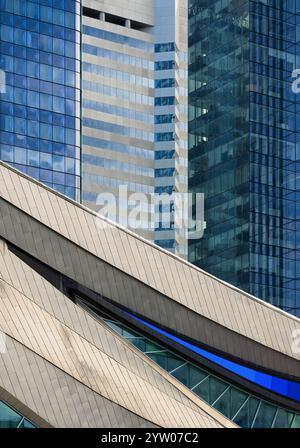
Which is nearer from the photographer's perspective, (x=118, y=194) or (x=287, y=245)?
(x=287, y=245)

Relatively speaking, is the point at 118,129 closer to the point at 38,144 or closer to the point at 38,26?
the point at 38,144

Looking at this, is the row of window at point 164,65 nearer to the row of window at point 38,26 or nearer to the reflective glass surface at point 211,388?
the row of window at point 38,26

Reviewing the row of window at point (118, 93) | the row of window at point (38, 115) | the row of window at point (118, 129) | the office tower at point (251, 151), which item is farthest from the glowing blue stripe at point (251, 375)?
the row of window at point (118, 93)

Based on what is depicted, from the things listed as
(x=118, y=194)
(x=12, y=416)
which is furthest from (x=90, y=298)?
(x=118, y=194)

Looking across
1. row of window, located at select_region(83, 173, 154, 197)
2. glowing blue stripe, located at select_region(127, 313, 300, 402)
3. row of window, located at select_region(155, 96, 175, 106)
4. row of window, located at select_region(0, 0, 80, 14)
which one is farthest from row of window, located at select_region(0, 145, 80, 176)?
glowing blue stripe, located at select_region(127, 313, 300, 402)

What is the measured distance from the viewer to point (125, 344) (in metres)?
46.9

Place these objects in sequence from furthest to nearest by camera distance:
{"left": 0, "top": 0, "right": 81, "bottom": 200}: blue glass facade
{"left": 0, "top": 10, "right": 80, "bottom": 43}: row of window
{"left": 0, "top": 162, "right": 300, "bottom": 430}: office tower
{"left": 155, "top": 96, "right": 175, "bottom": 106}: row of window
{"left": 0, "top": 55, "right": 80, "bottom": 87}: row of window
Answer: {"left": 155, "top": 96, "right": 175, "bottom": 106}: row of window, {"left": 0, "top": 55, "right": 80, "bottom": 87}: row of window, {"left": 0, "top": 10, "right": 80, "bottom": 43}: row of window, {"left": 0, "top": 0, "right": 81, "bottom": 200}: blue glass facade, {"left": 0, "top": 162, "right": 300, "bottom": 430}: office tower

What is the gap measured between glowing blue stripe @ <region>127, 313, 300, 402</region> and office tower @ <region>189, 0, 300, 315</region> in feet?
147

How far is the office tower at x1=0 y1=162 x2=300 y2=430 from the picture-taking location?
142ft

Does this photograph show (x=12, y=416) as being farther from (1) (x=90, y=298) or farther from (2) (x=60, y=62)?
(2) (x=60, y=62)

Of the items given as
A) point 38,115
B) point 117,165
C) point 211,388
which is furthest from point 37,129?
point 211,388

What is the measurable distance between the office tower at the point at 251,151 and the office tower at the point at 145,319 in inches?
1800

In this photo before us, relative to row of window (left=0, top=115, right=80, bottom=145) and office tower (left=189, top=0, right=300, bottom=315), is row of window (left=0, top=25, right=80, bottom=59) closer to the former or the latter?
row of window (left=0, top=115, right=80, bottom=145)

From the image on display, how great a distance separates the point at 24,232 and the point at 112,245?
3413 millimetres
